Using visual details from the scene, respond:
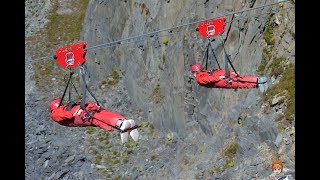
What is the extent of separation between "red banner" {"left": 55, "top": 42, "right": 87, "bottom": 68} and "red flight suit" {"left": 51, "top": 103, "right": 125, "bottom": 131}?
107cm

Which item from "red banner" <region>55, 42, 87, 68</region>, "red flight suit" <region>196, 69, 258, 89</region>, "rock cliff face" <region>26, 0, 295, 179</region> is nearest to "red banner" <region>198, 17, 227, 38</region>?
"red flight suit" <region>196, 69, 258, 89</region>

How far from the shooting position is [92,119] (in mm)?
11625

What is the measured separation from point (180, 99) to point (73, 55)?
34.6 feet

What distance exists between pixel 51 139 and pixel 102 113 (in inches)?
566

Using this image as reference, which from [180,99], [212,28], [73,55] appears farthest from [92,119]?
[180,99]

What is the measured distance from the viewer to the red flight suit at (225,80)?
45.0ft

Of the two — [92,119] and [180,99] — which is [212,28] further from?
[180,99]

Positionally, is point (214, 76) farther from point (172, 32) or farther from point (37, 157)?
point (37, 157)

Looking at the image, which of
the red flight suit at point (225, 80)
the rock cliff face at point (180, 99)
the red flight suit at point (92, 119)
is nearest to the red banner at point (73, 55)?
the red flight suit at point (92, 119)

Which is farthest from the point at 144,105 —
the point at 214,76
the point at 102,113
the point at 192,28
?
the point at 102,113

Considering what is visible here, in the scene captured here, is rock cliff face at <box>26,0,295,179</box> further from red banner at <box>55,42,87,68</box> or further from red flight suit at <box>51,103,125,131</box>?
red flight suit at <box>51,103,125,131</box>

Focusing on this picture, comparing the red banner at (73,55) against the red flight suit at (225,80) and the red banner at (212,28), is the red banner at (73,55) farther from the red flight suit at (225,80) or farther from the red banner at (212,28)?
the red flight suit at (225,80)

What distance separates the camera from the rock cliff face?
17.6 m

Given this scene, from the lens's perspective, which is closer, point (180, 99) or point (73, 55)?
point (73, 55)
